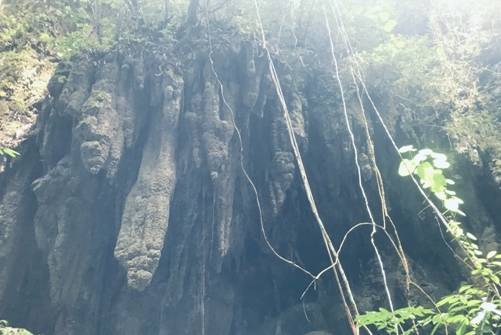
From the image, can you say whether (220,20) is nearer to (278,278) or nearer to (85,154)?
(85,154)

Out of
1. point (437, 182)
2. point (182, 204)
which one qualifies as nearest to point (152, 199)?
point (182, 204)

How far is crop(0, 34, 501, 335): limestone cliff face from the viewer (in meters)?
6.96

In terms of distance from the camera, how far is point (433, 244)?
7449 mm

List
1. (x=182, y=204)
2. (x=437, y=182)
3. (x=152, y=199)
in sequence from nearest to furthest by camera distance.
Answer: (x=437, y=182) → (x=152, y=199) → (x=182, y=204)

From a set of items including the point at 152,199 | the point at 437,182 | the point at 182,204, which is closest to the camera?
the point at 437,182

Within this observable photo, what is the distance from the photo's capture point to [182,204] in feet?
25.0

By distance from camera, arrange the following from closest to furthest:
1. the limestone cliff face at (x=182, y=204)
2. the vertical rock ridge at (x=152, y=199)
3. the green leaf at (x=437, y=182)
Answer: the green leaf at (x=437, y=182) < the vertical rock ridge at (x=152, y=199) < the limestone cliff face at (x=182, y=204)

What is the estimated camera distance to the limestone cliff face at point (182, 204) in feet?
22.8

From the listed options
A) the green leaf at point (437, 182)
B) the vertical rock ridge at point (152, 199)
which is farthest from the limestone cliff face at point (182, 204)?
the green leaf at point (437, 182)

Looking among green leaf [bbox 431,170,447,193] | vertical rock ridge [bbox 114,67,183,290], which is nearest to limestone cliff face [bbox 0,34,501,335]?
vertical rock ridge [bbox 114,67,183,290]

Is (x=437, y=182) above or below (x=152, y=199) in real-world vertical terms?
below

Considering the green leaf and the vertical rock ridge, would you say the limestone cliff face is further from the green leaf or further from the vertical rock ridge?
the green leaf

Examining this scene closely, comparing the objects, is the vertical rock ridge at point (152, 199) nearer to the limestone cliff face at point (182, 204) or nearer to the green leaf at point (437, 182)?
the limestone cliff face at point (182, 204)

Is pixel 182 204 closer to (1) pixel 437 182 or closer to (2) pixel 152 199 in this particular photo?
(2) pixel 152 199
